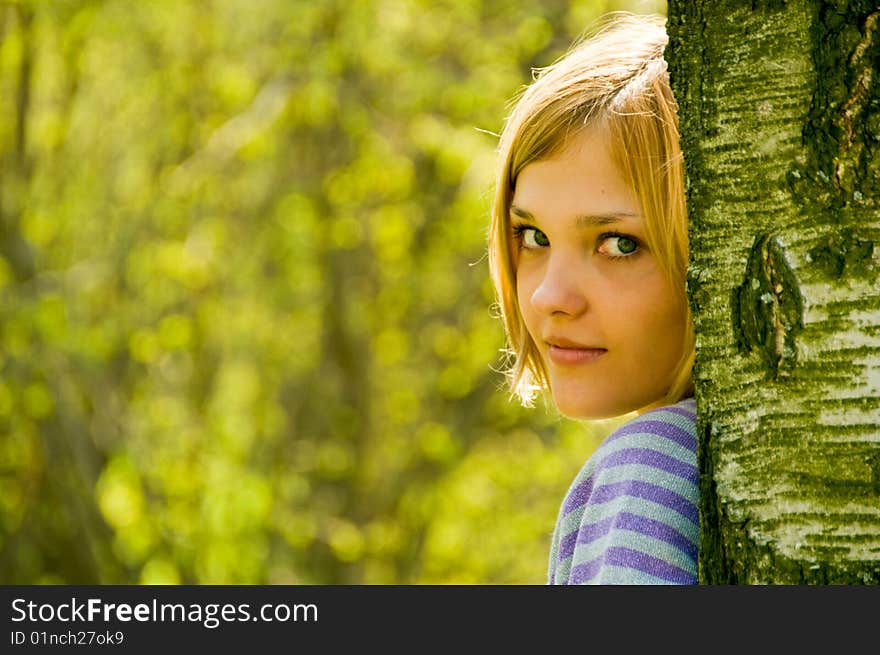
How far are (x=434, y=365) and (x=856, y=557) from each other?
6.92 meters

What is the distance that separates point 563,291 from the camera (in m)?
1.90

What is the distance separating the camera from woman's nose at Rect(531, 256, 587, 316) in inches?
74.7

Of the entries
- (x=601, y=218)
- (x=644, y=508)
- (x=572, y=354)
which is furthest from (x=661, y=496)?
(x=601, y=218)

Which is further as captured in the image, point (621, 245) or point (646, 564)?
point (621, 245)

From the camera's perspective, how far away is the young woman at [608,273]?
5.71 ft

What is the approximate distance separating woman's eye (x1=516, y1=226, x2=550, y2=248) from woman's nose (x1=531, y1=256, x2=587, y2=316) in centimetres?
12

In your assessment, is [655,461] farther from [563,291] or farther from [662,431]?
[563,291]

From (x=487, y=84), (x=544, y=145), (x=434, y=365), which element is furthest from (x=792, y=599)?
(x=434, y=365)

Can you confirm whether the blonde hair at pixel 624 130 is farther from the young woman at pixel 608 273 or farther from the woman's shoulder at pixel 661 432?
the woman's shoulder at pixel 661 432

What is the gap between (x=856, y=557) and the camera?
1.39 metres

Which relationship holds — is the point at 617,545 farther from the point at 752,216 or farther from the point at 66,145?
the point at 66,145

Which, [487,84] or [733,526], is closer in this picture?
[733,526]

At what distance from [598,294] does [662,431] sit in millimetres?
271

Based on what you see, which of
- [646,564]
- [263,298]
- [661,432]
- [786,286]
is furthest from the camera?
[263,298]
